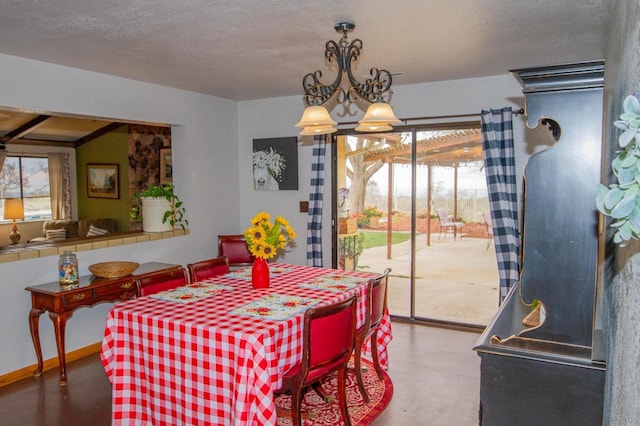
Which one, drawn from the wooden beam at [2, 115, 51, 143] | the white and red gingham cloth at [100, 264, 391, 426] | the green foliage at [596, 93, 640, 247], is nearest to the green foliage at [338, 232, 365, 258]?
the white and red gingham cloth at [100, 264, 391, 426]

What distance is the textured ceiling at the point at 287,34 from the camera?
2631 millimetres

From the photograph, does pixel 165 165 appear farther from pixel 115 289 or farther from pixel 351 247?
pixel 115 289

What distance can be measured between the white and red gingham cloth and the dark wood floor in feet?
2.13

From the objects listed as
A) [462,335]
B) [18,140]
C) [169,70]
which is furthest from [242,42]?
[18,140]

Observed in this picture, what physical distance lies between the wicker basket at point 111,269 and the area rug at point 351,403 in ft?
5.56

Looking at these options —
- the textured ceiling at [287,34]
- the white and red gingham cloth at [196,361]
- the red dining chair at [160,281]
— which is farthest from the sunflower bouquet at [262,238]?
the textured ceiling at [287,34]

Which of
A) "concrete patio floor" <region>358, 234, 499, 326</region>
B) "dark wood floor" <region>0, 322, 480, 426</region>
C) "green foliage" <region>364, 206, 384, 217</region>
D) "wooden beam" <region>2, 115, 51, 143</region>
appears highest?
"wooden beam" <region>2, 115, 51, 143</region>

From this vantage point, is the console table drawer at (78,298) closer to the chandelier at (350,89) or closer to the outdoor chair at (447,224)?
the chandelier at (350,89)

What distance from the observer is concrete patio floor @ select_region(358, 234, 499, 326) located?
498cm

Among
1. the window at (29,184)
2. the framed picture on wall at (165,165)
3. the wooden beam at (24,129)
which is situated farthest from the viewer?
the window at (29,184)

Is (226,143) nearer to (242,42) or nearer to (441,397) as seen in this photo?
(242,42)

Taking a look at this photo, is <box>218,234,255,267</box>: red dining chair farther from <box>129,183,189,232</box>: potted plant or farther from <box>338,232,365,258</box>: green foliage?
<box>338,232,365,258</box>: green foliage

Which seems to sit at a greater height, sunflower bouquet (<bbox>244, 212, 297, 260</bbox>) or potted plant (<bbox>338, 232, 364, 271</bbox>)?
sunflower bouquet (<bbox>244, 212, 297, 260</bbox>)

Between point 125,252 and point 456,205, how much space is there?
326cm
